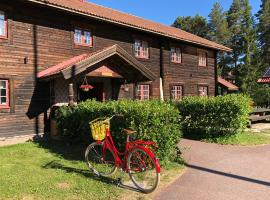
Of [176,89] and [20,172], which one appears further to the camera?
[176,89]

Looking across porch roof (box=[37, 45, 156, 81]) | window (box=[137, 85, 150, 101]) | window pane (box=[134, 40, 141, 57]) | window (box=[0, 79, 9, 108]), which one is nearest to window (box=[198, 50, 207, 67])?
window (box=[137, 85, 150, 101])

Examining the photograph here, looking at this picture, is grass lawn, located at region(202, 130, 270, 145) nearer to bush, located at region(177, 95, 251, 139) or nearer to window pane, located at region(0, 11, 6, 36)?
bush, located at region(177, 95, 251, 139)

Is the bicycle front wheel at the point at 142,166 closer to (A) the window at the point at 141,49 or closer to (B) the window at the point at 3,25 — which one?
(B) the window at the point at 3,25

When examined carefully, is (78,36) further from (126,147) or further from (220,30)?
(220,30)

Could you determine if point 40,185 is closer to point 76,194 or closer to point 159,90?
point 76,194

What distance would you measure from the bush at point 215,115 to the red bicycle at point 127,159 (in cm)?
562

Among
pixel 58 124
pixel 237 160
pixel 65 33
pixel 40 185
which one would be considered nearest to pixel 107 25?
pixel 65 33

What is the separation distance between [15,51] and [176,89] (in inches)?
468

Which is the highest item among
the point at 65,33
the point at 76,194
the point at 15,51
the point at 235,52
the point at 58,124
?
the point at 235,52

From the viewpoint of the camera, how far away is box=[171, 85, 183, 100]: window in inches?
869

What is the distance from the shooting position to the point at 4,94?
12750 millimetres

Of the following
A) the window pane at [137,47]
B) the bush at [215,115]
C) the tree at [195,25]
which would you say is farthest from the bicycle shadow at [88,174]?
the tree at [195,25]

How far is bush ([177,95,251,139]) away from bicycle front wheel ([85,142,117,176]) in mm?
6111

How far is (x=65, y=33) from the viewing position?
49.1ft
